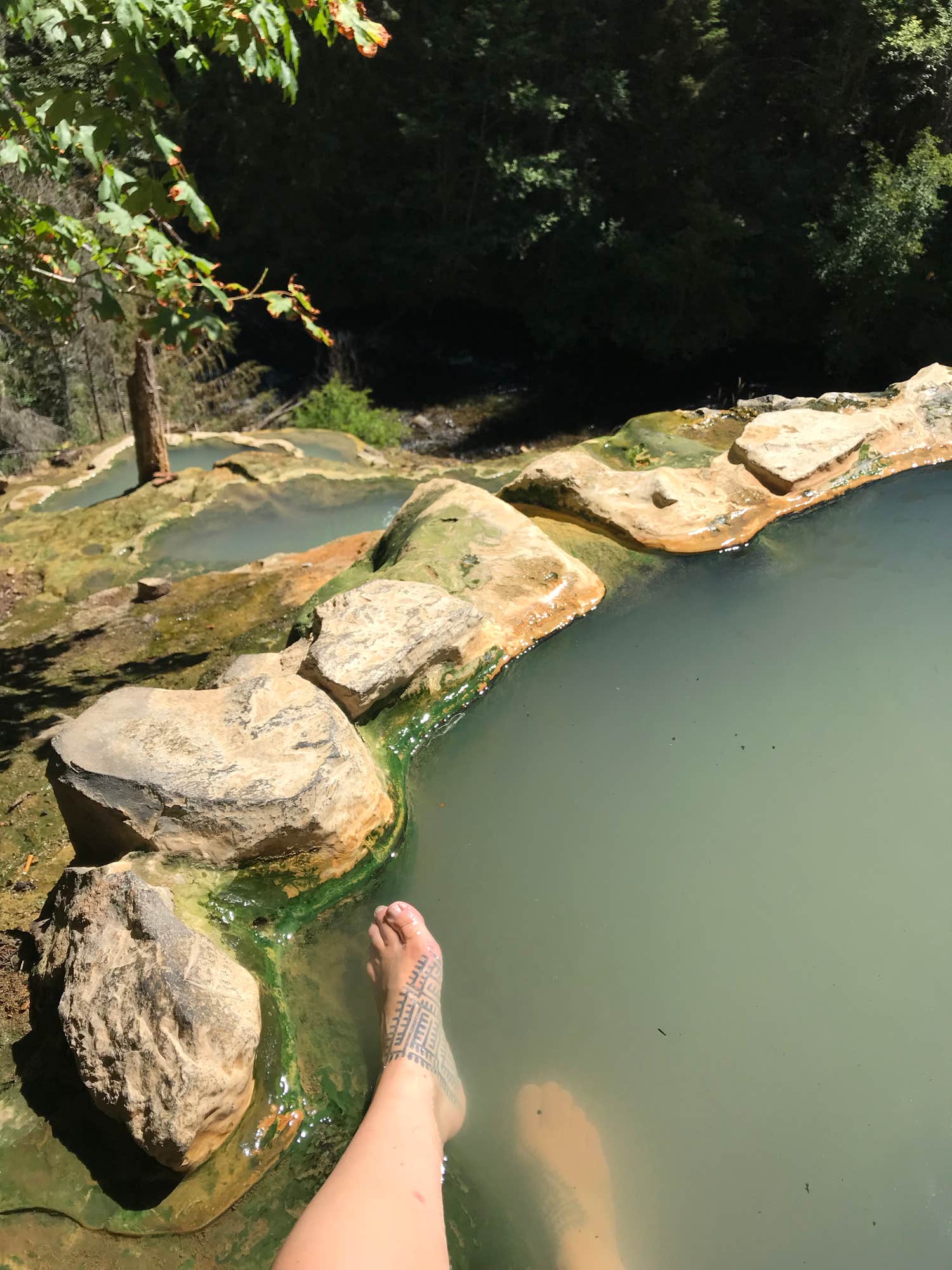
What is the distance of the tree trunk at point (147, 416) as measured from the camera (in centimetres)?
657

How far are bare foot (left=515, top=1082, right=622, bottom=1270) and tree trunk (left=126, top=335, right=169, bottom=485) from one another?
587 cm

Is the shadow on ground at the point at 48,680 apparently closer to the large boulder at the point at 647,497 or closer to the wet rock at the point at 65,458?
the large boulder at the point at 647,497

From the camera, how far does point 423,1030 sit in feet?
6.98

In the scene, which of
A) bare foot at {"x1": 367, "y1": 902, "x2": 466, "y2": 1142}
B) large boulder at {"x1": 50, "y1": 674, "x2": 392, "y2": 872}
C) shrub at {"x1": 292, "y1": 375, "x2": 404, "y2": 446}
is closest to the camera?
bare foot at {"x1": 367, "y1": 902, "x2": 466, "y2": 1142}

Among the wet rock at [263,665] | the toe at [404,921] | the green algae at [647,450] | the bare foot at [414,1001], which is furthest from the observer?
the green algae at [647,450]

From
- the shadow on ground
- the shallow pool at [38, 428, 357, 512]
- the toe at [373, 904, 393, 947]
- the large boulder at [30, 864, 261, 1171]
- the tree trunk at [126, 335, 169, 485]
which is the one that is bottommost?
the toe at [373, 904, 393, 947]

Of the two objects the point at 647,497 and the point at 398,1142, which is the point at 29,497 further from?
the point at 398,1142

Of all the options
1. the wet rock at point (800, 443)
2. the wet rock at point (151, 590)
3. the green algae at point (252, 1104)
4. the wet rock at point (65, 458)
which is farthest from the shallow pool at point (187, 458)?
the green algae at point (252, 1104)

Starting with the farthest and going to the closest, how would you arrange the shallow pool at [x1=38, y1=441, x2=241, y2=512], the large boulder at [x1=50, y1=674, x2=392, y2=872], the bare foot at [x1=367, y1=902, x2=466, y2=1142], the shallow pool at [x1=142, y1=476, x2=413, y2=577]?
the shallow pool at [x1=38, y1=441, x2=241, y2=512]
the shallow pool at [x1=142, y1=476, x2=413, y2=577]
the large boulder at [x1=50, y1=674, x2=392, y2=872]
the bare foot at [x1=367, y1=902, x2=466, y2=1142]

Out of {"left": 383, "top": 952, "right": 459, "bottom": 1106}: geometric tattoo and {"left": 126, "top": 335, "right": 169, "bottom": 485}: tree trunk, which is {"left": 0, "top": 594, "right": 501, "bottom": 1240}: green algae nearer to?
{"left": 383, "top": 952, "right": 459, "bottom": 1106}: geometric tattoo

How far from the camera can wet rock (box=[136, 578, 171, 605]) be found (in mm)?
4766

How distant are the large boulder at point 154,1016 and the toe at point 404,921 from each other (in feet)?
1.25

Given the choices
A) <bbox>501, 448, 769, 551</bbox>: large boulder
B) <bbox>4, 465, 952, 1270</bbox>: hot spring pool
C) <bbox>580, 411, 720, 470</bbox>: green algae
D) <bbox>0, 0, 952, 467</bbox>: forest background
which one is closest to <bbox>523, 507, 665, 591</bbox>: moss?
<bbox>501, 448, 769, 551</bbox>: large boulder

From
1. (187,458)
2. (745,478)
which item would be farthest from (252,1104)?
(187,458)
